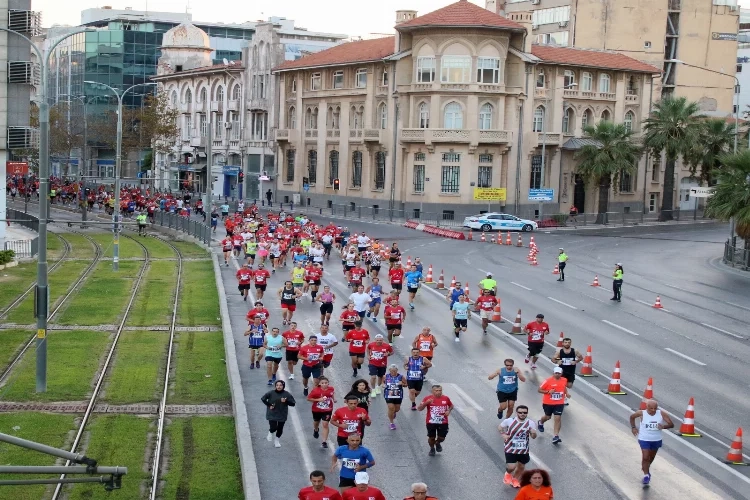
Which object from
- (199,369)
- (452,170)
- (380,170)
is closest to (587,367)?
(199,369)

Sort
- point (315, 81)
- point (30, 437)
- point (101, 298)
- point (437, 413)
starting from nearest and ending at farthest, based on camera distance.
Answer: point (437, 413) → point (30, 437) → point (101, 298) → point (315, 81)

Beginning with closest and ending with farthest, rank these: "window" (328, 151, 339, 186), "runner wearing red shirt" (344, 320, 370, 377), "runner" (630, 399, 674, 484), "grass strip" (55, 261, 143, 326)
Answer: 1. "runner" (630, 399, 674, 484)
2. "runner wearing red shirt" (344, 320, 370, 377)
3. "grass strip" (55, 261, 143, 326)
4. "window" (328, 151, 339, 186)

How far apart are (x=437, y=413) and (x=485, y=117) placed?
58.9 m

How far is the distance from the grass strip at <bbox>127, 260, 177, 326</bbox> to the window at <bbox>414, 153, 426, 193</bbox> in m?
31.3

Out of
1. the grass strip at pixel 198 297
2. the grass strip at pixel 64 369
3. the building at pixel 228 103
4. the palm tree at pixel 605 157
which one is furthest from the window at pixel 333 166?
the grass strip at pixel 64 369

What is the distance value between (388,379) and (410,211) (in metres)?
57.0

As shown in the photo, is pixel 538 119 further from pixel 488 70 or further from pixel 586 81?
pixel 488 70

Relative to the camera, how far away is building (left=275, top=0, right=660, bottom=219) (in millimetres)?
73938

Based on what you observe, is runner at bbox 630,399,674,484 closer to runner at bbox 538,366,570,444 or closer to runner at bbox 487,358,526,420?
runner at bbox 538,366,570,444

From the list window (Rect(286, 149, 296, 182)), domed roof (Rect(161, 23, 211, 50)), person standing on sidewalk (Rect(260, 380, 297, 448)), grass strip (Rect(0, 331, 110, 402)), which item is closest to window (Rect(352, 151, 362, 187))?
window (Rect(286, 149, 296, 182))

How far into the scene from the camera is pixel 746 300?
129 ft

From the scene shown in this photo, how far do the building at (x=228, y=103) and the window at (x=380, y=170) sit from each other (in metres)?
14.9

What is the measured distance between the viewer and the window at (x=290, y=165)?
9006 centimetres

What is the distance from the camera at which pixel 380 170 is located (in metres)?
79.8
